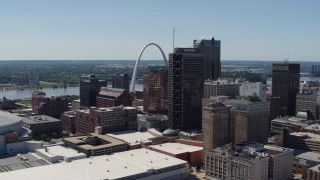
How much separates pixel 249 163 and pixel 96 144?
39999 mm

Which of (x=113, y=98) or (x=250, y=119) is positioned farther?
(x=113, y=98)

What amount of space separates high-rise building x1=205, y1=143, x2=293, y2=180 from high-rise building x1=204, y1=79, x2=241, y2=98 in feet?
144

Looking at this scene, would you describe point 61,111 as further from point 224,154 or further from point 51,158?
point 224,154

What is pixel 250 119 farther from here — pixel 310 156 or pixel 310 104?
pixel 310 104

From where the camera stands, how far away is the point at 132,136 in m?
109

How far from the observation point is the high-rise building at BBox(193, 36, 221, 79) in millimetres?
163750

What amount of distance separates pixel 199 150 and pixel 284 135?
24444mm

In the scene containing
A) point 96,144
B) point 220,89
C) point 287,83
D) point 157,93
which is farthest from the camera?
point 157,93

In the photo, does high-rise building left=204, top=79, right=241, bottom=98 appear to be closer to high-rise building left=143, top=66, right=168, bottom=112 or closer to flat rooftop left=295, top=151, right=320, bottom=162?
high-rise building left=143, top=66, right=168, bottom=112

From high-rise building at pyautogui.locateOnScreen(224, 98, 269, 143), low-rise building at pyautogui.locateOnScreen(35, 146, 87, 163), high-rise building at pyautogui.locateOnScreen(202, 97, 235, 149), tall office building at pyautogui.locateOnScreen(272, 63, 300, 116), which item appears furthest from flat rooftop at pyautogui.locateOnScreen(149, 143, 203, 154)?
tall office building at pyautogui.locateOnScreen(272, 63, 300, 116)

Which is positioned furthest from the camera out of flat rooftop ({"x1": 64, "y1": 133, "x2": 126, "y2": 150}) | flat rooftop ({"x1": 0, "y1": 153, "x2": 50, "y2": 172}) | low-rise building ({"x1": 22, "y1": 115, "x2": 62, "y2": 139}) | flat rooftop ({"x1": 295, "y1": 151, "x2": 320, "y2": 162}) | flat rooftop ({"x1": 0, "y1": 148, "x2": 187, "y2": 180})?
low-rise building ({"x1": 22, "y1": 115, "x2": 62, "y2": 139})

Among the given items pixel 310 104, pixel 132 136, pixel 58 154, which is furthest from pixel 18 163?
pixel 310 104

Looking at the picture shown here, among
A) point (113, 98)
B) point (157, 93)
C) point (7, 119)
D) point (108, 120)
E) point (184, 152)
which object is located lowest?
point (184, 152)

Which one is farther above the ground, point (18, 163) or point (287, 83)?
point (287, 83)
